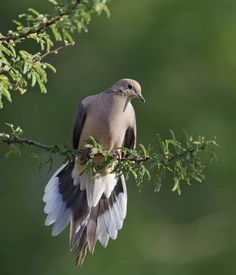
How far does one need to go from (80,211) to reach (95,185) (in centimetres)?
24

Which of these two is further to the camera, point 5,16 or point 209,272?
point 5,16

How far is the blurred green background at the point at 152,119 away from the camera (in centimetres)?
1627

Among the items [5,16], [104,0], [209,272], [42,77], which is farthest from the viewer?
[5,16]

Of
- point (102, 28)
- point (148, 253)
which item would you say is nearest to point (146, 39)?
point (102, 28)

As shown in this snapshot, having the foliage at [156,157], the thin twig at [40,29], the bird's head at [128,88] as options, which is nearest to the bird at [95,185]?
the bird's head at [128,88]

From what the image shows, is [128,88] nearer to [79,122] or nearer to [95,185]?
[79,122]

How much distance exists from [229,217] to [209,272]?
3.69 ft

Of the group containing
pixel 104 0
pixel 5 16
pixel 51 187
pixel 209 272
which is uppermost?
pixel 5 16

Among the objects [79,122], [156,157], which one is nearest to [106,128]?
[79,122]

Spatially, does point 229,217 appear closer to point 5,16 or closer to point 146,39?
point 146,39

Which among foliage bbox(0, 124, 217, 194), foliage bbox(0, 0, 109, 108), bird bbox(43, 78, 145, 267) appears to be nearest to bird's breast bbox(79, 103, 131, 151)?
bird bbox(43, 78, 145, 267)

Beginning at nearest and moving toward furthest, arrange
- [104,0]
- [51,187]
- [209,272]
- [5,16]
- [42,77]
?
[104,0]
[42,77]
[51,187]
[209,272]
[5,16]

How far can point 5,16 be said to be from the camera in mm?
17641

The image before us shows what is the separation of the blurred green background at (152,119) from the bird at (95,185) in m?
7.25
